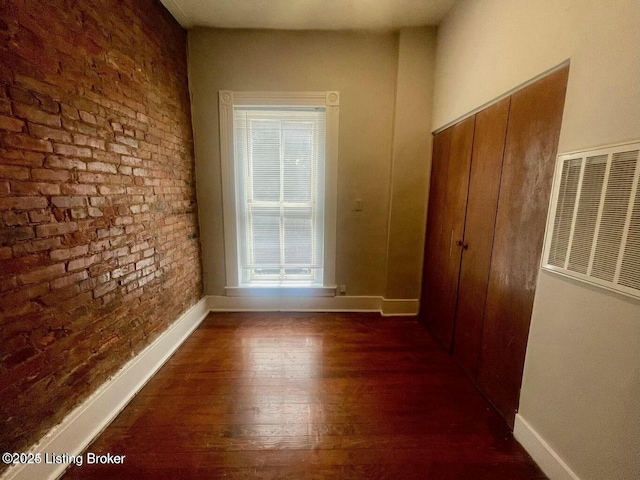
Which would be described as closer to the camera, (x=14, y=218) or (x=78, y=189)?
(x=14, y=218)

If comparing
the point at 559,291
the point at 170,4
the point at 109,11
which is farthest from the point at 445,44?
the point at 109,11

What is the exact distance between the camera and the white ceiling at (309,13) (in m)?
2.13

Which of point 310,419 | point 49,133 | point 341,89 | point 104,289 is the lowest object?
point 310,419

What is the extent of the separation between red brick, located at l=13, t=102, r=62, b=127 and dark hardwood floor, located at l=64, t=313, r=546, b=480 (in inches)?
67.3

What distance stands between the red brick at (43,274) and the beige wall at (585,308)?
8.03 feet

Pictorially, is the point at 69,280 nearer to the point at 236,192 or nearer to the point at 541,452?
the point at 236,192

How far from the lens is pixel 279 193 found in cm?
281

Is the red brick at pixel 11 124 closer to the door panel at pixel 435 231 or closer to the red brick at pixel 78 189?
the red brick at pixel 78 189

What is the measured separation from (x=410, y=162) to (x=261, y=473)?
2710 mm

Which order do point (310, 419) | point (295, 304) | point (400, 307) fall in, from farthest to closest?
point (295, 304) < point (400, 307) < point (310, 419)

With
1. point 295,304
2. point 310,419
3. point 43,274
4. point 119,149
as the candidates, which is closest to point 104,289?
point 43,274

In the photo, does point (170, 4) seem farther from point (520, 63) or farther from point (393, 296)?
point (393, 296)

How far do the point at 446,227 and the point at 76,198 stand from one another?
8.64 feet

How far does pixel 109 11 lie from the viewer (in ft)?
5.21
